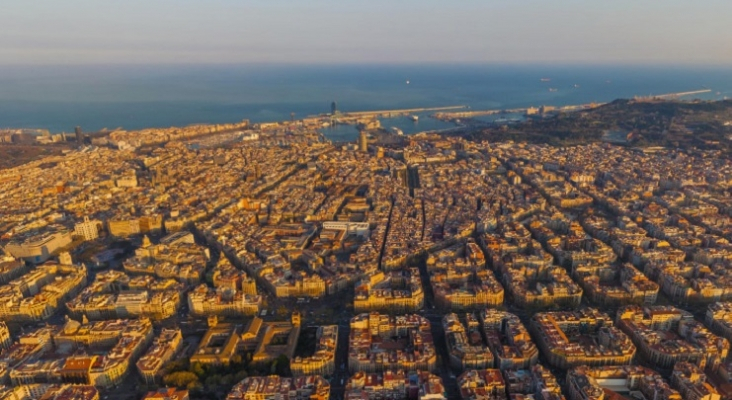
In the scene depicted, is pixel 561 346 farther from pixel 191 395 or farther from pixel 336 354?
pixel 191 395

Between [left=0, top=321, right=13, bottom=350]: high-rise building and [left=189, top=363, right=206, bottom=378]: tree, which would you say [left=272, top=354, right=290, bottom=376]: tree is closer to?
[left=189, top=363, right=206, bottom=378]: tree

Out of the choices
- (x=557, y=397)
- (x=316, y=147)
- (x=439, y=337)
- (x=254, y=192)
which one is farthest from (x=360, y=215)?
(x=316, y=147)

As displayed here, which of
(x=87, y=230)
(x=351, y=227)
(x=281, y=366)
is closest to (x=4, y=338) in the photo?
(x=281, y=366)

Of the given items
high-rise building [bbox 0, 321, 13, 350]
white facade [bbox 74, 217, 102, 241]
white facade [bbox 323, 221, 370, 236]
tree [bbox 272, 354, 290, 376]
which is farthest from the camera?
white facade [bbox 74, 217, 102, 241]

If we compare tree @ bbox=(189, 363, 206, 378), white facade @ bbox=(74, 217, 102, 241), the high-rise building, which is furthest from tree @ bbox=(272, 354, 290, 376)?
white facade @ bbox=(74, 217, 102, 241)

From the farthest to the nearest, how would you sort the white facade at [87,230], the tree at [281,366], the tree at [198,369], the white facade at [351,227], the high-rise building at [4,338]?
the white facade at [87,230], the white facade at [351,227], the high-rise building at [4,338], the tree at [281,366], the tree at [198,369]

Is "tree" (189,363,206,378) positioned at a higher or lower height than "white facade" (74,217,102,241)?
lower

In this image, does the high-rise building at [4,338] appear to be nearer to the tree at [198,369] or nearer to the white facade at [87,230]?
the tree at [198,369]

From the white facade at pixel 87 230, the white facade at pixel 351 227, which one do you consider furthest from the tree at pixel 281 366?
the white facade at pixel 87 230

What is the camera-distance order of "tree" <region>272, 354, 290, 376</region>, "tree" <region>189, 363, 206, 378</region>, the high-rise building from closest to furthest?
"tree" <region>189, 363, 206, 378</region> → "tree" <region>272, 354, 290, 376</region> → the high-rise building

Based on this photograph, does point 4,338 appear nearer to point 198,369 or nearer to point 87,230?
point 198,369

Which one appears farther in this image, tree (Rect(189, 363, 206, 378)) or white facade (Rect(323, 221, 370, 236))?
white facade (Rect(323, 221, 370, 236))
